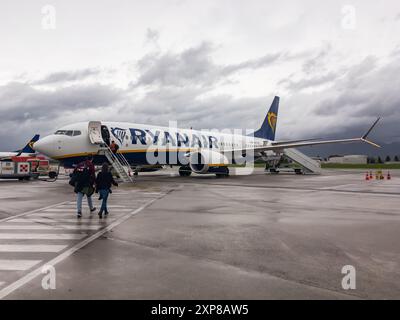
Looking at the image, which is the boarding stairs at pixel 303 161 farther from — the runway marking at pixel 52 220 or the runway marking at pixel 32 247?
the runway marking at pixel 32 247

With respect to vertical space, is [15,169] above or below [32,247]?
above

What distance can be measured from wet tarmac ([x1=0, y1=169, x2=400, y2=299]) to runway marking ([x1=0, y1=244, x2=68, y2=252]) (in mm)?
20

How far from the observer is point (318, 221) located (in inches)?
382

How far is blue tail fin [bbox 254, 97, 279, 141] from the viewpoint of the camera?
147ft

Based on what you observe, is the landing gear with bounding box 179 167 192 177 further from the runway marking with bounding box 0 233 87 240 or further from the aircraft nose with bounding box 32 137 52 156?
the runway marking with bounding box 0 233 87 240

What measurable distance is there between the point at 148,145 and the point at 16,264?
2210 cm

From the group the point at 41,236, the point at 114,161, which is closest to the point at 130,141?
the point at 114,161

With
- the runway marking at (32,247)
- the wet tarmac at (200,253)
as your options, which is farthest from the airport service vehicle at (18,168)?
the runway marking at (32,247)

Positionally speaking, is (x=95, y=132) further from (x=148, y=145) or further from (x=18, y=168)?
(x=18, y=168)

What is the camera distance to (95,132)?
24422 millimetres

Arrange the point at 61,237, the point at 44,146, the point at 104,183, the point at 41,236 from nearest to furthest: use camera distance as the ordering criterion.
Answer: the point at 61,237, the point at 41,236, the point at 104,183, the point at 44,146
